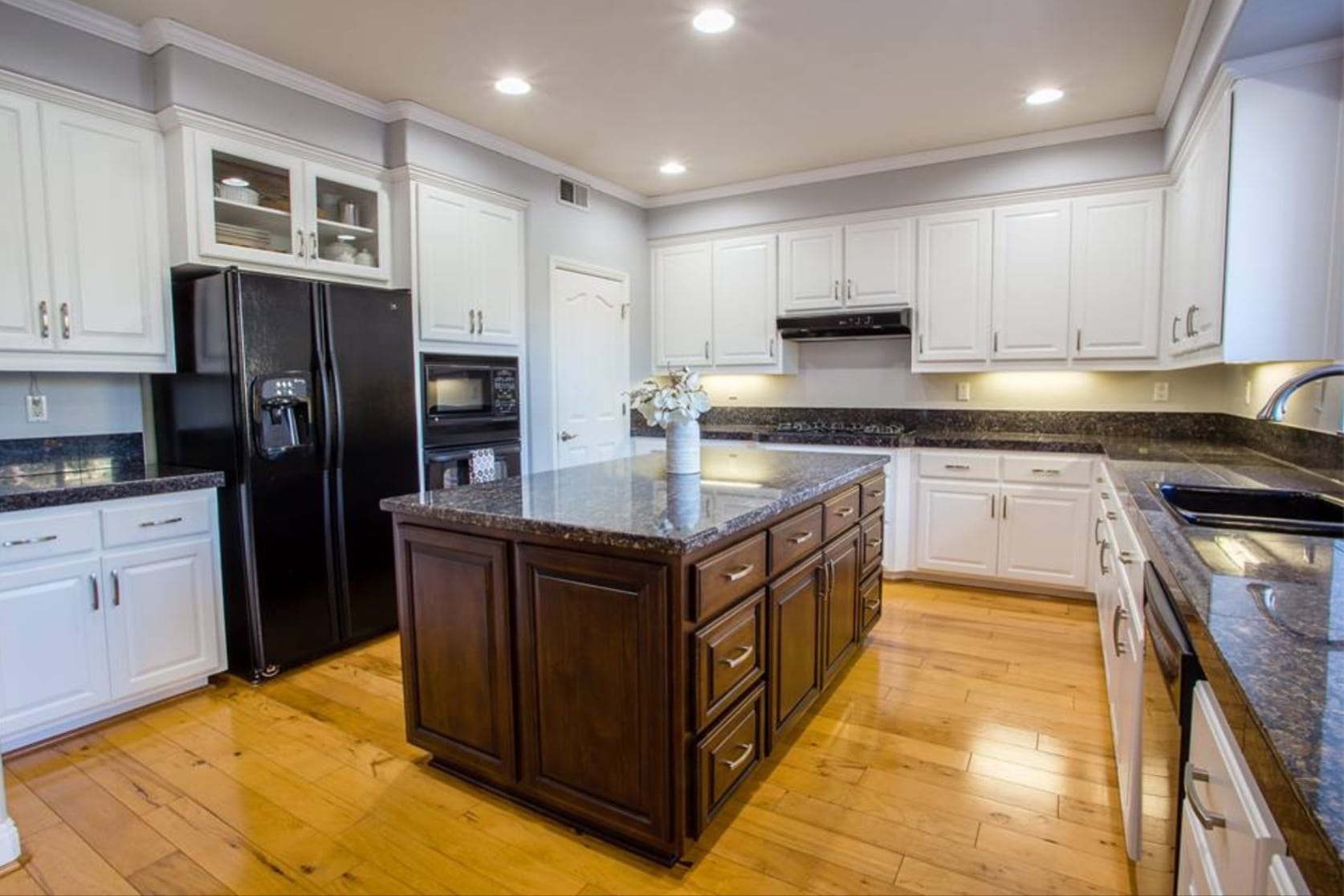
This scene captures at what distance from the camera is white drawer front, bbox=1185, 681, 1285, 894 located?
0.72m

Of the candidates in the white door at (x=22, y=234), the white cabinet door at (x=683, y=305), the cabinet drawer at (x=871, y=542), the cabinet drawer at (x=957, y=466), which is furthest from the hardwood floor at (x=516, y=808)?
the white cabinet door at (x=683, y=305)

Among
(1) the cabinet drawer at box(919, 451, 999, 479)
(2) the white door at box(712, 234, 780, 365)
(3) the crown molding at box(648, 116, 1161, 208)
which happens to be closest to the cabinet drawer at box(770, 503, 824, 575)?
(1) the cabinet drawer at box(919, 451, 999, 479)

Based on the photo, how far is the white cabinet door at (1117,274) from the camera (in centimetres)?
378

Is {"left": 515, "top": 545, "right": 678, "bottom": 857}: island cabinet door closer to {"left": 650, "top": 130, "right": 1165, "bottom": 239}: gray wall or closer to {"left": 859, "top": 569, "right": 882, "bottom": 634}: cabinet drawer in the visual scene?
{"left": 859, "top": 569, "right": 882, "bottom": 634}: cabinet drawer

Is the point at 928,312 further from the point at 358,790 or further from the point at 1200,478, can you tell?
the point at 358,790

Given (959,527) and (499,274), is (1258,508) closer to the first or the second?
(959,527)

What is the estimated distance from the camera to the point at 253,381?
2.83m

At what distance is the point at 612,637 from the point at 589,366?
3.28 meters

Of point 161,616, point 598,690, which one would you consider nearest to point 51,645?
point 161,616

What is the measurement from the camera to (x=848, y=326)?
4.44 meters

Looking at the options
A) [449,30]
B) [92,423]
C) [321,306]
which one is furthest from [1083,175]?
[92,423]

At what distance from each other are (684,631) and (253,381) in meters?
2.18

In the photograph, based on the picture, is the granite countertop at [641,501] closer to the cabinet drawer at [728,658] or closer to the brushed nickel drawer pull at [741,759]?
the cabinet drawer at [728,658]

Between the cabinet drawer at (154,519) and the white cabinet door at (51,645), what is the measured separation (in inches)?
4.9
